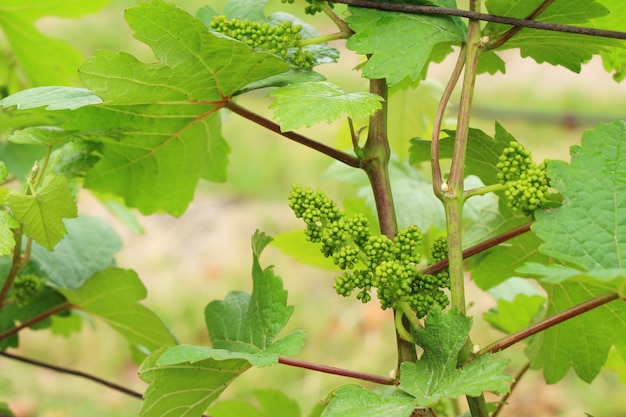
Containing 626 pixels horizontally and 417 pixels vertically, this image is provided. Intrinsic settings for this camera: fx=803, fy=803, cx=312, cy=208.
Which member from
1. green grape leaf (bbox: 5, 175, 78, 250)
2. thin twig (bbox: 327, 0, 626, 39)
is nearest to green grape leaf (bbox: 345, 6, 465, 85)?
thin twig (bbox: 327, 0, 626, 39)

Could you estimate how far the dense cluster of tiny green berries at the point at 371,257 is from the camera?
75 cm

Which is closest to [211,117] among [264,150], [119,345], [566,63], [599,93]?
[566,63]

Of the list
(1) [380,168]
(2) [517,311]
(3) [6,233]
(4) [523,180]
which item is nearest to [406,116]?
(2) [517,311]

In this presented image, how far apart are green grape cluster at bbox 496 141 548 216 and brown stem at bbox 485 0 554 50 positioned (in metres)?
0.13

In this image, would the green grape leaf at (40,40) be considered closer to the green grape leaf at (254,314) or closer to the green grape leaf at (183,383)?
the green grape leaf at (254,314)

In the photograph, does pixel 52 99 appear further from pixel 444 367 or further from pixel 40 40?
pixel 40 40

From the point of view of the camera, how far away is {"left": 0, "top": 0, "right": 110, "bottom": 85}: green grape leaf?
1.38 metres

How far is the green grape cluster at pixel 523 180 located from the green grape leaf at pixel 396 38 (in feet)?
0.43

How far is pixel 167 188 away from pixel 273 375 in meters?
1.60

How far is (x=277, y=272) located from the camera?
298 centimetres

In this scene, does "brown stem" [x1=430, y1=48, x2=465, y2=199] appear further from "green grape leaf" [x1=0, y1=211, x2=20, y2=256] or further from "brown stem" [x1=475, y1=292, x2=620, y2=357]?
"green grape leaf" [x1=0, y1=211, x2=20, y2=256]

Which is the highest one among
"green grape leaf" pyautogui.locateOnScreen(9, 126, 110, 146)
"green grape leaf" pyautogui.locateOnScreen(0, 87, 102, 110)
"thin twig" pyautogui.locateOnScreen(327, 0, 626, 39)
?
"thin twig" pyautogui.locateOnScreen(327, 0, 626, 39)

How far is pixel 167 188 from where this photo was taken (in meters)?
1.10

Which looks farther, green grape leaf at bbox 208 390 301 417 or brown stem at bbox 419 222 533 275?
green grape leaf at bbox 208 390 301 417
